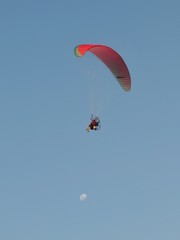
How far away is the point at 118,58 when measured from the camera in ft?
200

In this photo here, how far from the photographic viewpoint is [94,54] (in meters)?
62.3

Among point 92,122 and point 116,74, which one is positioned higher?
point 116,74

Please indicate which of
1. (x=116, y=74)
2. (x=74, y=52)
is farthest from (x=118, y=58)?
(x=74, y=52)

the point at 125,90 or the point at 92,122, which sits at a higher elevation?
the point at 125,90

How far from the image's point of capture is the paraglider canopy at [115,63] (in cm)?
6020

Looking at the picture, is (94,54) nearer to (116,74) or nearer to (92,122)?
(116,74)

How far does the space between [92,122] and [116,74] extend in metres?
6.51

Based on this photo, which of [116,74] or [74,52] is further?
[116,74]

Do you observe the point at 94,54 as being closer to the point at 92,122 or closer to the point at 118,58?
the point at 118,58

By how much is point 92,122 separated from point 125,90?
541cm

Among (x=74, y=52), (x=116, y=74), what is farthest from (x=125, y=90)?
(x=74, y=52)

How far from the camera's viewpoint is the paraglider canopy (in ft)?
198

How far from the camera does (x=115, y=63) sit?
203 feet

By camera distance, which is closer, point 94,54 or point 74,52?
point 74,52
